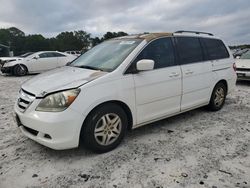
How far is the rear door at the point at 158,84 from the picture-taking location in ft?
12.0

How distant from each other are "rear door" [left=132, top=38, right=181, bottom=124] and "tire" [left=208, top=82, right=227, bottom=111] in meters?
1.20

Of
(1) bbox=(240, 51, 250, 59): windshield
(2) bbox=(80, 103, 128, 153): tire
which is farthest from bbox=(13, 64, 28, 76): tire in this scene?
(2) bbox=(80, 103, 128, 153): tire

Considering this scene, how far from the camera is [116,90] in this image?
3.34 metres

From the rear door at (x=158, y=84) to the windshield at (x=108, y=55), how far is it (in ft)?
0.77

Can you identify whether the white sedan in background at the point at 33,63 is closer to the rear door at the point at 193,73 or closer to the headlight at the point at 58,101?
the rear door at the point at 193,73

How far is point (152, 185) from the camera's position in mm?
2629

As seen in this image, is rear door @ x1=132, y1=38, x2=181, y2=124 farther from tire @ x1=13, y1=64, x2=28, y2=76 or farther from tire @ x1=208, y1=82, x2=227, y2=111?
tire @ x1=13, y1=64, x2=28, y2=76

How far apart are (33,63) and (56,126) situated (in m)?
11.4

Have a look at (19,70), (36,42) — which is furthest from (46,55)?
(36,42)

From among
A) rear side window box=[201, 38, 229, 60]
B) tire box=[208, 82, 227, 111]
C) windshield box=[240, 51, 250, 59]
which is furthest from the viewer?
windshield box=[240, 51, 250, 59]

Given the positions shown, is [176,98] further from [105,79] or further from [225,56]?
[225,56]

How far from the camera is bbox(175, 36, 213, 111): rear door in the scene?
4312mm

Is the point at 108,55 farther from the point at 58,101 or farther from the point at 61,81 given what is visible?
the point at 58,101

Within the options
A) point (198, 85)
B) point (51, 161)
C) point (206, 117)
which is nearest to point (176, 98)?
point (198, 85)
